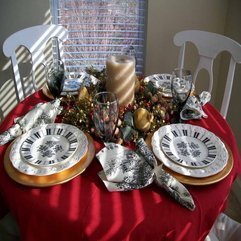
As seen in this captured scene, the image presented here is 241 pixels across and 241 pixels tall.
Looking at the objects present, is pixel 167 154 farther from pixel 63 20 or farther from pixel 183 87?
pixel 63 20

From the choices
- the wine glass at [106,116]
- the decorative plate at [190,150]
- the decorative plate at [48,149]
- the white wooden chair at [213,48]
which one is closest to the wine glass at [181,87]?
the decorative plate at [190,150]

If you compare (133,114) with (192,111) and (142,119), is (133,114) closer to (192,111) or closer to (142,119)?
(142,119)

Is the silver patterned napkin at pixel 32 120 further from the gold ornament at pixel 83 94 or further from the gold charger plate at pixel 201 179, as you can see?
the gold charger plate at pixel 201 179

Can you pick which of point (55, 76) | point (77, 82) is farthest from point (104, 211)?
point (77, 82)

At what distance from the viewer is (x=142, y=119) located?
0.99 meters

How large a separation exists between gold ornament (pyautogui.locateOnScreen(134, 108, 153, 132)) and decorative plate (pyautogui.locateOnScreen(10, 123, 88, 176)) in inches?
7.1

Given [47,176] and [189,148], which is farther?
[189,148]

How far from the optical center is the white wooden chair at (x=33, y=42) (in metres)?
1.59

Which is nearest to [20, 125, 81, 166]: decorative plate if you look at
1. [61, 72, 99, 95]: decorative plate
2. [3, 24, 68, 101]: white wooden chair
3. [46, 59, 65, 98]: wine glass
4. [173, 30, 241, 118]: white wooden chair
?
[46, 59, 65, 98]: wine glass

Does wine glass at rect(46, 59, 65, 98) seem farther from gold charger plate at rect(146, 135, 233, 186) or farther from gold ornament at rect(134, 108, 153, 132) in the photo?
gold charger plate at rect(146, 135, 233, 186)

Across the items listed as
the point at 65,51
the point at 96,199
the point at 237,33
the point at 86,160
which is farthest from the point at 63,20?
the point at 96,199

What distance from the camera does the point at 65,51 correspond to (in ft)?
6.40

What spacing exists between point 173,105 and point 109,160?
0.38 metres

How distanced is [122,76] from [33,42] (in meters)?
0.80
